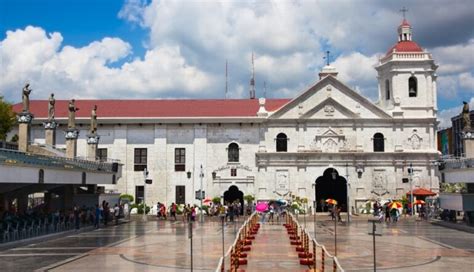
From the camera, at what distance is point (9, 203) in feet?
125

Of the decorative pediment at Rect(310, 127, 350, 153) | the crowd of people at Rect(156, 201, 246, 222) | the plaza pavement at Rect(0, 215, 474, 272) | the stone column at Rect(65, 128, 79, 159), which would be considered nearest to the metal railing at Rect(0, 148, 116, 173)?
the plaza pavement at Rect(0, 215, 474, 272)

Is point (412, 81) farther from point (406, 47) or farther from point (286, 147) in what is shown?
point (286, 147)

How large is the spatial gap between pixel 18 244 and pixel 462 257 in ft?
66.3

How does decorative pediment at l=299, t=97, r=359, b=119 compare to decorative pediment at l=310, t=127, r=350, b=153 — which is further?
decorative pediment at l=299, t=97, r=359, b=119

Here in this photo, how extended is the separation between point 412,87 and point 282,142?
49.6ft

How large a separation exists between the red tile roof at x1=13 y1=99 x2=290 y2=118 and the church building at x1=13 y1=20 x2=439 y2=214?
506 mm

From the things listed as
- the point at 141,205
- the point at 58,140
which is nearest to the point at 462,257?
the point at 141,205

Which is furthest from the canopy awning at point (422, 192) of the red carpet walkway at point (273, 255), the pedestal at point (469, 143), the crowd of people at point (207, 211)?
the red carpet walkway at point (273, 255)

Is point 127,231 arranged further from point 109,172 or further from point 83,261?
point 83,261

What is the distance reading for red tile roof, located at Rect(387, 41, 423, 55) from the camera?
60406 millimetres

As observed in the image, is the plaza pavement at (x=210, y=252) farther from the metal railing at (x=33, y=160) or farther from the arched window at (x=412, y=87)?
the arched window at (x=412, y=87)

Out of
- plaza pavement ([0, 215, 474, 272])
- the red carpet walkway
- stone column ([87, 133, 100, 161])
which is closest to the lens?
the red carpet walkway

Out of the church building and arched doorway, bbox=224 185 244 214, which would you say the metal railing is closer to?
the church building

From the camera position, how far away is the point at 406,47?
60688 millimetres
